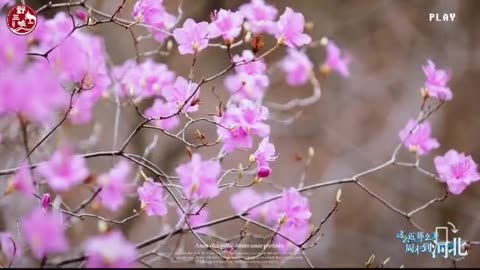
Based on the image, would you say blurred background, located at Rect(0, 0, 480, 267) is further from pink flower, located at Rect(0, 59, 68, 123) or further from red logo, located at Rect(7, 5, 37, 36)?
pink flower, located at Rect(0, 59, 68, 123)

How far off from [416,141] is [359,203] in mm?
1477

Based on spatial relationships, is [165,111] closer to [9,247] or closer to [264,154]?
[264,154]

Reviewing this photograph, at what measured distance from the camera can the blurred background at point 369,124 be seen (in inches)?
74.5

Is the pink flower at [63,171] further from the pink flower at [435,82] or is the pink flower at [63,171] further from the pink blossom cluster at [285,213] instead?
the pink flower at [435,82]

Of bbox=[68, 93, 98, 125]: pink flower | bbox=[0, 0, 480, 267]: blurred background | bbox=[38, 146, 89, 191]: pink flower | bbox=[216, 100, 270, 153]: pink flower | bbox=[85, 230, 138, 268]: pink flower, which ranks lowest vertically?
bbox=[85, 230, 138, 268]: pink flower

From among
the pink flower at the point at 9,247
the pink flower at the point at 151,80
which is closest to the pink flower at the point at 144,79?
the pink flower at the point at 151,80

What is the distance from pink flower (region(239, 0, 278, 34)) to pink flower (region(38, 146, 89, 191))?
53 centimetres

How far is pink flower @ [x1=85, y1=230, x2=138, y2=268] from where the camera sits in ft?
1.66

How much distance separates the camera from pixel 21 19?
84 cm

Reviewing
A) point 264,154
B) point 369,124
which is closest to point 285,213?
point 264,154

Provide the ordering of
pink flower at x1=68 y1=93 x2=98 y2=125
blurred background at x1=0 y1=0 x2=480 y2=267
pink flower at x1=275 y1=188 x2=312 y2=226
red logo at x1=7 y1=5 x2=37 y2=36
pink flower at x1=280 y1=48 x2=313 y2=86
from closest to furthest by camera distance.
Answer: red logo at x1=7 y1=5 x2=37 y2=36, pink flower at x1=275 y1=188 x2=312 y2=226, pink flower at x1=68 y1=93 x2=98 y2=125, pink flower at x1=280 y1=48 x2=313 y2=86, blurred background at x1=0 y1=0 x2=480 y2=267

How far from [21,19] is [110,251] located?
46 cm

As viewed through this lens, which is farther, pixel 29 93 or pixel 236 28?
pixel 236 28

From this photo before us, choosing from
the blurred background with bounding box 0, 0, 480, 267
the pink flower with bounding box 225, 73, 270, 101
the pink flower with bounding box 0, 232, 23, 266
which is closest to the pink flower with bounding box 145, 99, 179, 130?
the pink flower with bounding box 225, 73, 270, 101
